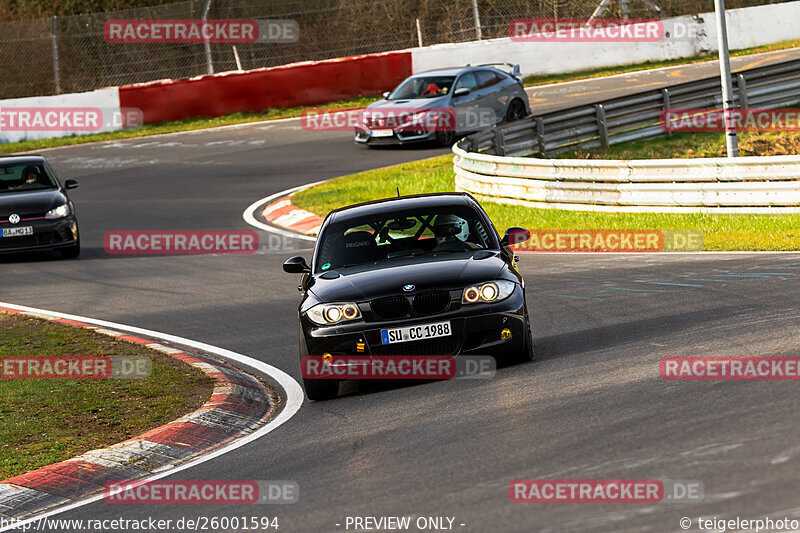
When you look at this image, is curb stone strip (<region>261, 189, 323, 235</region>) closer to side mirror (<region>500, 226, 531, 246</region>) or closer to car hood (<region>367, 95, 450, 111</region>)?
car hood (<region>367, 95, 450, 111</region>)

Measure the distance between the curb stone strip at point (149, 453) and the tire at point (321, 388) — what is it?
1.01ft

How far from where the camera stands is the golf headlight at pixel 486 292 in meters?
8.77

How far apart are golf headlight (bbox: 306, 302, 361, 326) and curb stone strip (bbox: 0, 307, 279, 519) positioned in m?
0.78

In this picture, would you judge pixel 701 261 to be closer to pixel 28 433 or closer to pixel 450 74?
pixel 28 433

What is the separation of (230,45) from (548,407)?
29.8 m

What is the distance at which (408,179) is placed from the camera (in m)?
23.1

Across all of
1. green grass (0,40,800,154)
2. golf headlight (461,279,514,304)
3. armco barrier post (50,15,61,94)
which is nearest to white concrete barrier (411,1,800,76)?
green grass (0,40,800,154)

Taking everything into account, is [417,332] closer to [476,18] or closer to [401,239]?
[401,239]

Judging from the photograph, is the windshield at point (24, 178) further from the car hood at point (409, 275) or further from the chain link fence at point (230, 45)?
the chain link fence at point (230, 45)

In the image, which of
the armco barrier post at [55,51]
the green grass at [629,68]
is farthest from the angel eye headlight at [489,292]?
the green grass at [629,68]

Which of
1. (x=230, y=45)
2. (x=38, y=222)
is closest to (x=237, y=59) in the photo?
(x=230, y=45)

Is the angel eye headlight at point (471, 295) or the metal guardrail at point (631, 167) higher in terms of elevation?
the angel eye headlight at point (471, 295)

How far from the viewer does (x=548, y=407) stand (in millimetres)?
7512

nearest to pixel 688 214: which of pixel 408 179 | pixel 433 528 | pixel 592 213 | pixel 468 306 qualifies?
pixel 592 213
